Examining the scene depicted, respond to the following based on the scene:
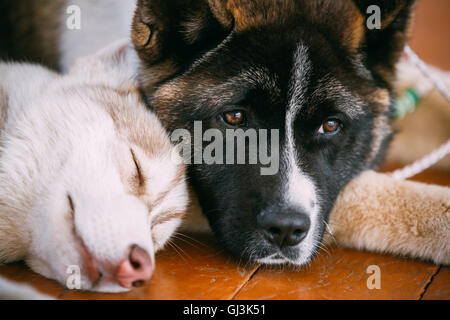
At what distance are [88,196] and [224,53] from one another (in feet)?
→ 2.11

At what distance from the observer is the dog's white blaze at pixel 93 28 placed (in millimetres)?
2084

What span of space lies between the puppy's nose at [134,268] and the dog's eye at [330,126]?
2.46 ft

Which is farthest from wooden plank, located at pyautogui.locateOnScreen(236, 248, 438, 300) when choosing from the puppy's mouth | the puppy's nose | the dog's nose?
the puppy's mouth

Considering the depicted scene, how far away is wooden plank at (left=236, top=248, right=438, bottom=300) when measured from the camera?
4.33 ft

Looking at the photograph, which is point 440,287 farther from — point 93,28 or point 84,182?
point 93,28

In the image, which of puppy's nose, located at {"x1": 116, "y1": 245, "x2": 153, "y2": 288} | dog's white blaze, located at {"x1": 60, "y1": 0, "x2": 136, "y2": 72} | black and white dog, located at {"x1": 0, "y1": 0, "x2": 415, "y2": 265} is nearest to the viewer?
puppy's nose, located at {"x1": 116, "y1": 245, "x2": 153, "y2": 288}

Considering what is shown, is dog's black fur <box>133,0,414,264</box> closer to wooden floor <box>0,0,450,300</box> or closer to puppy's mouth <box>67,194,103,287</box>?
wooden floor <box>0,0,450,300</box>

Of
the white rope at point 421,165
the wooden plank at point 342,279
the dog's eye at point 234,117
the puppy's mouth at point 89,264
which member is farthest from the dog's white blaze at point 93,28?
the white rope at point 421,165

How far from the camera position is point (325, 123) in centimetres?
161

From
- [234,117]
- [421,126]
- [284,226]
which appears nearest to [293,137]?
[234,117]

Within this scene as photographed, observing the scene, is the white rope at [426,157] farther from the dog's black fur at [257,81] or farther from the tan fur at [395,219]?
the dog's black fur at [257,81]

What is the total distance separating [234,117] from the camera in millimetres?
1532

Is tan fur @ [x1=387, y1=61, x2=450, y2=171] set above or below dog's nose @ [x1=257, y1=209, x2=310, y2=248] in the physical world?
below
